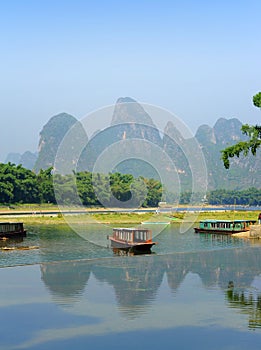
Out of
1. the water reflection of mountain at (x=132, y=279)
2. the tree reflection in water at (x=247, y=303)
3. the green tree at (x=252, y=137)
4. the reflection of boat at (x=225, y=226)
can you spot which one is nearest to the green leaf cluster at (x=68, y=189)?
the reflection of boat at (x=225, y=226)

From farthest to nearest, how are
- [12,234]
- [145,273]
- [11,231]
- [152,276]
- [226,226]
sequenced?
[226,226], [11,231], [12,234], [145,273], [152,276]

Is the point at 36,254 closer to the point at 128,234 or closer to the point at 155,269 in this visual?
the point at 128,234

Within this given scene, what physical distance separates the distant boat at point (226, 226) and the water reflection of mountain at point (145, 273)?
2801cm

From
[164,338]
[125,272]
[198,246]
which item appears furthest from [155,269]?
[198,246]

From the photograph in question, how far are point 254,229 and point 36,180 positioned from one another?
83.0 meters

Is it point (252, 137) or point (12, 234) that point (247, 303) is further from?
point (12, 234)

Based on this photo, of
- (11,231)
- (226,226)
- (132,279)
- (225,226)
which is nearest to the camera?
(132,279)

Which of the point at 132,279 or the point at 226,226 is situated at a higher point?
the point at 226,226

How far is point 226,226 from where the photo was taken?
7006cm

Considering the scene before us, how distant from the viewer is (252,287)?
85.4 ft

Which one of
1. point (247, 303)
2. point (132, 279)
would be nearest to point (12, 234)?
point (132, 279)

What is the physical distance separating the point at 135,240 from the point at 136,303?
1111 inches

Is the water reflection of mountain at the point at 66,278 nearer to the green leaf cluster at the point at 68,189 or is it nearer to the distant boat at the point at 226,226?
the distant boat at the point at 226,226

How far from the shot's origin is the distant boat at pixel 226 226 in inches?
2672
